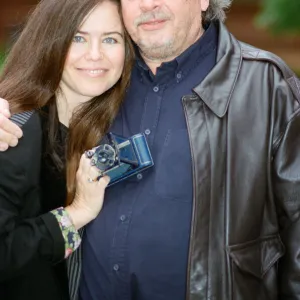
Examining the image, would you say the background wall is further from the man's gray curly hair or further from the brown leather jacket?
the brown leather jacket

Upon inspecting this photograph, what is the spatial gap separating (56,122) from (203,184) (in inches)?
20.3

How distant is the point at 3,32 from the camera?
622 cm

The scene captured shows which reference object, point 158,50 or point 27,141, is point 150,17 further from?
point 27,141

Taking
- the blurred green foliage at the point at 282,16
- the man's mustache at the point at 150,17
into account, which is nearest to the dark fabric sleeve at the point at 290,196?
the man's mustache at the point at 150,17

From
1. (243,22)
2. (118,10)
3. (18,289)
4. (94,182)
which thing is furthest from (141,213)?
(243,22)

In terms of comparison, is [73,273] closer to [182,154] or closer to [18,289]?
[18,289]

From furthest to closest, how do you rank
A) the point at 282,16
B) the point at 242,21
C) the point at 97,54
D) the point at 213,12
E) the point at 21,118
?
the point at 242,21 → the point at 282,16 → the point at 213,12 → the point at 97,54 → the point at 21,118

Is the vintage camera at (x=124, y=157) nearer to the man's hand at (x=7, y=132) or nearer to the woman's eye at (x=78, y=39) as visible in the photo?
the man's hand at (x=7, y=132)

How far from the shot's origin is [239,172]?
1.67 m

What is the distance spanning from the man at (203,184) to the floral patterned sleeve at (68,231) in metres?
0.10

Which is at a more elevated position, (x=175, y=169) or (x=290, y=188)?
(x=175, y=169)

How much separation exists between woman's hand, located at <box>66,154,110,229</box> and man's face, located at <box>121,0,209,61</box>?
40cm

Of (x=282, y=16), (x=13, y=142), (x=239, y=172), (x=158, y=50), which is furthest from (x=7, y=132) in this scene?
(x=282, y=16)

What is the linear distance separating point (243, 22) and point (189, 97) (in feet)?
15.4
